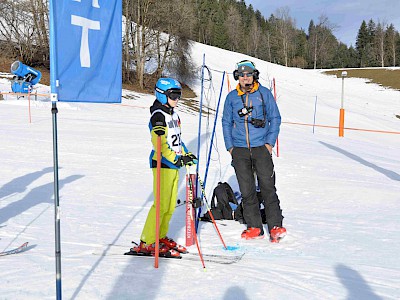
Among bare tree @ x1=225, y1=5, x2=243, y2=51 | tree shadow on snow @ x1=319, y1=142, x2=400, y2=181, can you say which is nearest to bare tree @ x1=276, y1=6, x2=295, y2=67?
bare tree @ x1=225, y1=5, x2=243, y2=51

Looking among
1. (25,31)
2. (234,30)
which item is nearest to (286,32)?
(234,30)

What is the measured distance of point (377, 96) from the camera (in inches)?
1779

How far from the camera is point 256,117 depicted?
16.5 ft

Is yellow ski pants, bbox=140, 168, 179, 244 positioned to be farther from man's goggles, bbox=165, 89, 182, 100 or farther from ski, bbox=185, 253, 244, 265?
man's goggles, bbox=165, 89, 182, 100

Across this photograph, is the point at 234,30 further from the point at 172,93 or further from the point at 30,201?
the point at 172,93

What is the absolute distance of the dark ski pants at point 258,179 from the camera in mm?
4991

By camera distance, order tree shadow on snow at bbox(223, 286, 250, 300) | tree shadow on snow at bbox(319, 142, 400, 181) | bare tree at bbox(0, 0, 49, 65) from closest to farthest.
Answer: tree shadow on snow at bbox(223, 286, 250, 300)
tree shadow on snow at bbox(319, 142, 400, 181)
bare tree at bbox(0, 0, 49, 65)

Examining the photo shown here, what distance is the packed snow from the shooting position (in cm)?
350

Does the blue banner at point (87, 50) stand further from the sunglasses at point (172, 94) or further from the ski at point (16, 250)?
the ski at point (16, 250)

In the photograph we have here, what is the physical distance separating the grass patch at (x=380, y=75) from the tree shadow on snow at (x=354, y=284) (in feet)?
160

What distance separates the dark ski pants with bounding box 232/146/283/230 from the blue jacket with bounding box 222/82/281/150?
10cm

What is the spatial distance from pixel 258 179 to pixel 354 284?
5.70 ft

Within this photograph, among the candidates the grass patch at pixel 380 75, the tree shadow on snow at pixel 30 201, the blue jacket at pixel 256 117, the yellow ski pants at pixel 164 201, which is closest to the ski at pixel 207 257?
the yellow ski pants at pixel 164 201

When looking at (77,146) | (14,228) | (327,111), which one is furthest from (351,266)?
(327,111)
